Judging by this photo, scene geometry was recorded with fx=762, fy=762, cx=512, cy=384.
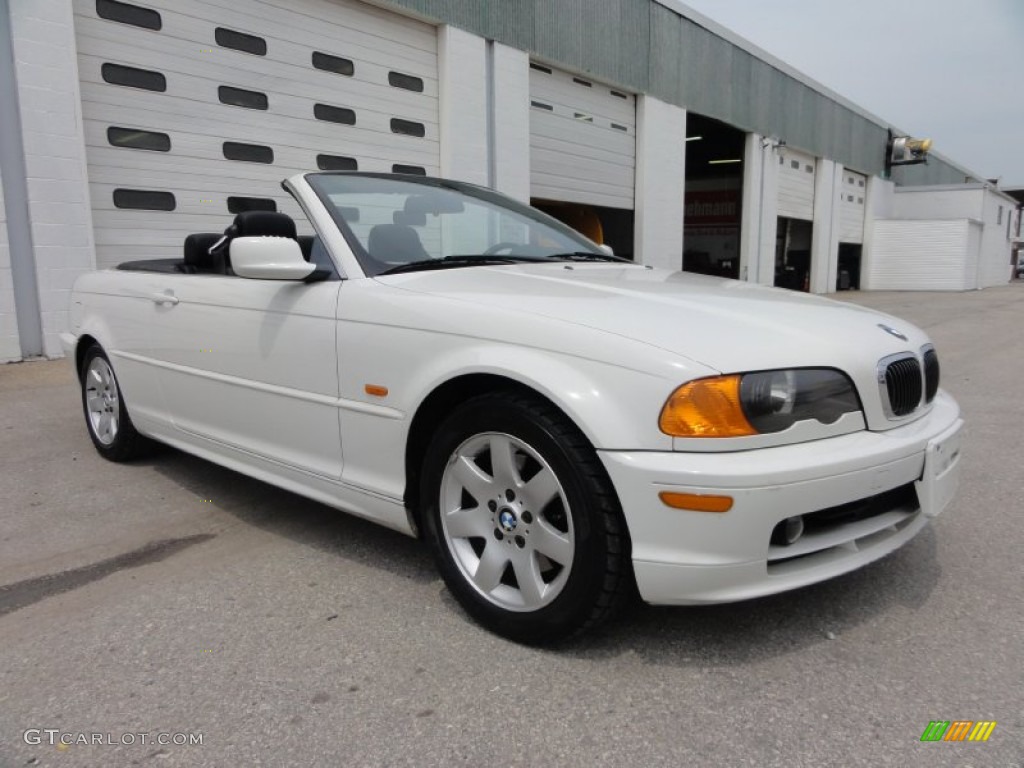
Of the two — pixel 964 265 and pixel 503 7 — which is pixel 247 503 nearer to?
pixel 503 7

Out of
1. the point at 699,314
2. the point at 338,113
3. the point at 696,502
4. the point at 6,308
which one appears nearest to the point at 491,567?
the point at 696,502

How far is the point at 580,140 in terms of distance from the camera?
13.2m

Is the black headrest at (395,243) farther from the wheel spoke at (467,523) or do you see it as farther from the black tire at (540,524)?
the wheel spoke at (467,523)

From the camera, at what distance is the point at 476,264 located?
113 inches

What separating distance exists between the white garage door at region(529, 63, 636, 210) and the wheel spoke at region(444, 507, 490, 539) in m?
10.6

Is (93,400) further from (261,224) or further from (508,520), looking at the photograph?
(508,520)

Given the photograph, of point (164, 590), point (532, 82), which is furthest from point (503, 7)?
point (164, 590)

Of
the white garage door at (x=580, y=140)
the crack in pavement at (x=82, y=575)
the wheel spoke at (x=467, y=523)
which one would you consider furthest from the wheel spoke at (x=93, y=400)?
the white garage door at (x=580, y=140)

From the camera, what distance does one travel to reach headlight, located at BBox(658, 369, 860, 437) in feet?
6.25

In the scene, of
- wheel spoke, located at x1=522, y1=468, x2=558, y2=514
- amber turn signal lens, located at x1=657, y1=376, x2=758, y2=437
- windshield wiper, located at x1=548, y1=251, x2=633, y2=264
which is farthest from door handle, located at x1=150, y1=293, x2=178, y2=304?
amber turn signal lens, located at x1=657, y1=376, x2=758, y2=437

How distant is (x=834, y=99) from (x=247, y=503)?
970 inches

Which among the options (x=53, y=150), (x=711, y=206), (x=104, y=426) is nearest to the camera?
(x=104, y=426)

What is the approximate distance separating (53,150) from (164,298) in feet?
15.3

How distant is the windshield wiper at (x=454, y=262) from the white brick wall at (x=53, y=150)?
5.86 m
